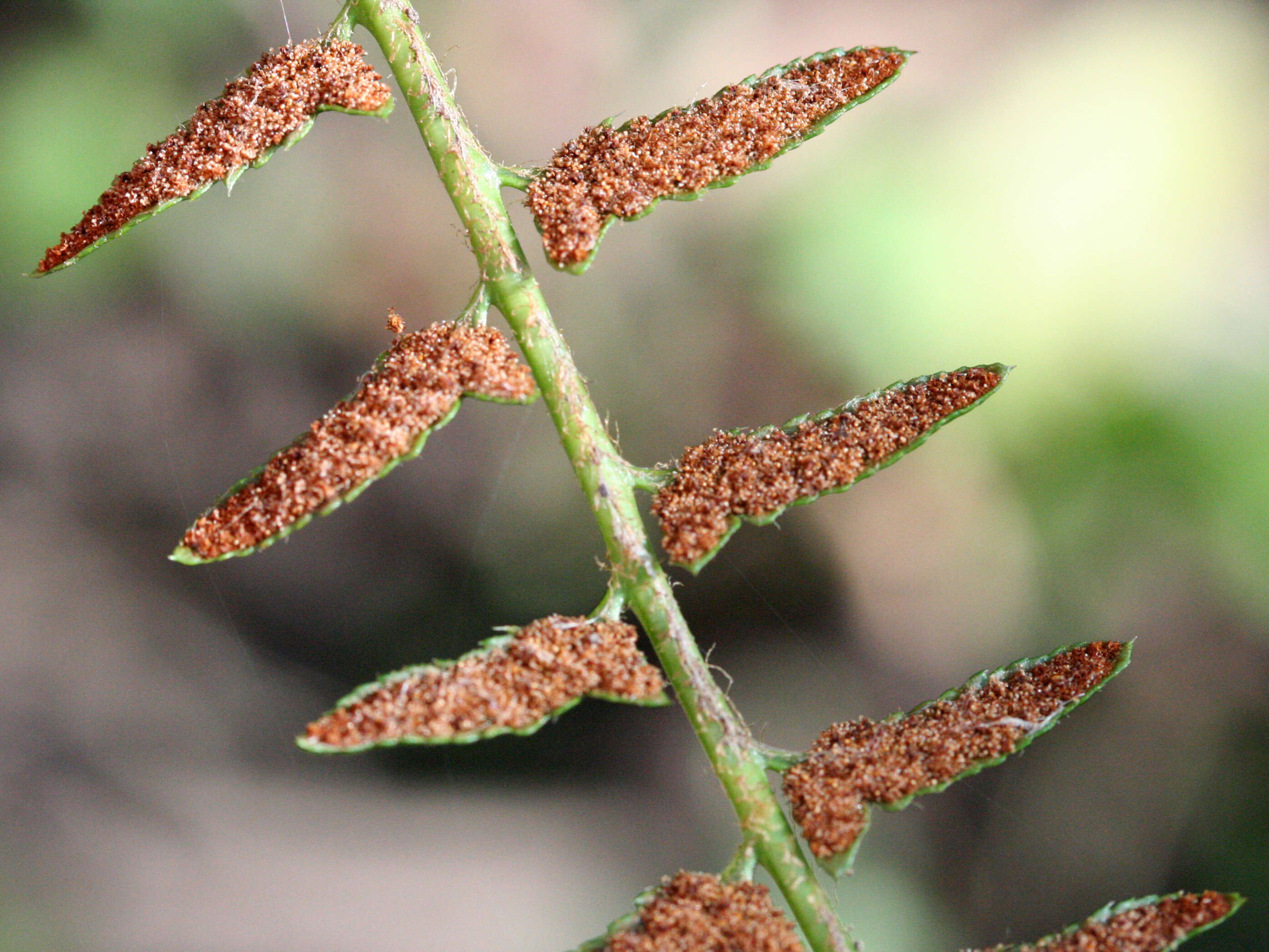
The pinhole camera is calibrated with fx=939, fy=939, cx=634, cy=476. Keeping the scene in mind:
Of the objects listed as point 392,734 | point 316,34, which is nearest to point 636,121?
point 392,734

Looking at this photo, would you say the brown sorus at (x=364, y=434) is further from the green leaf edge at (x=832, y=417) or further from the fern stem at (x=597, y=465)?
the green leaf edge at (x=832, y=417)

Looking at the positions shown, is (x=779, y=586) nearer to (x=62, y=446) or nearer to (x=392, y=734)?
(x=392, y=734)

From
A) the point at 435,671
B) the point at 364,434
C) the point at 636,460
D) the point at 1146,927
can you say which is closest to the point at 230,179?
the point at 364,434

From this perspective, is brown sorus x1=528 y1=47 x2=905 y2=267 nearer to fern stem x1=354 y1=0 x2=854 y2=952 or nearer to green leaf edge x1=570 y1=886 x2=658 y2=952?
fern stem x1=354 y1=0 x2=854 y2=952

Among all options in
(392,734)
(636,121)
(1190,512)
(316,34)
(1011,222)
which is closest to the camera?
(392,734)

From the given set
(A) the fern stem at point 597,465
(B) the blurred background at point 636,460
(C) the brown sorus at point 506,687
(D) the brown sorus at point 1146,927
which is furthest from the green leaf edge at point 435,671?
(B) the blurred background at point 636,460

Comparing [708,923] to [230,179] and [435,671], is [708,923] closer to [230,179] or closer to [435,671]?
[435,671]
